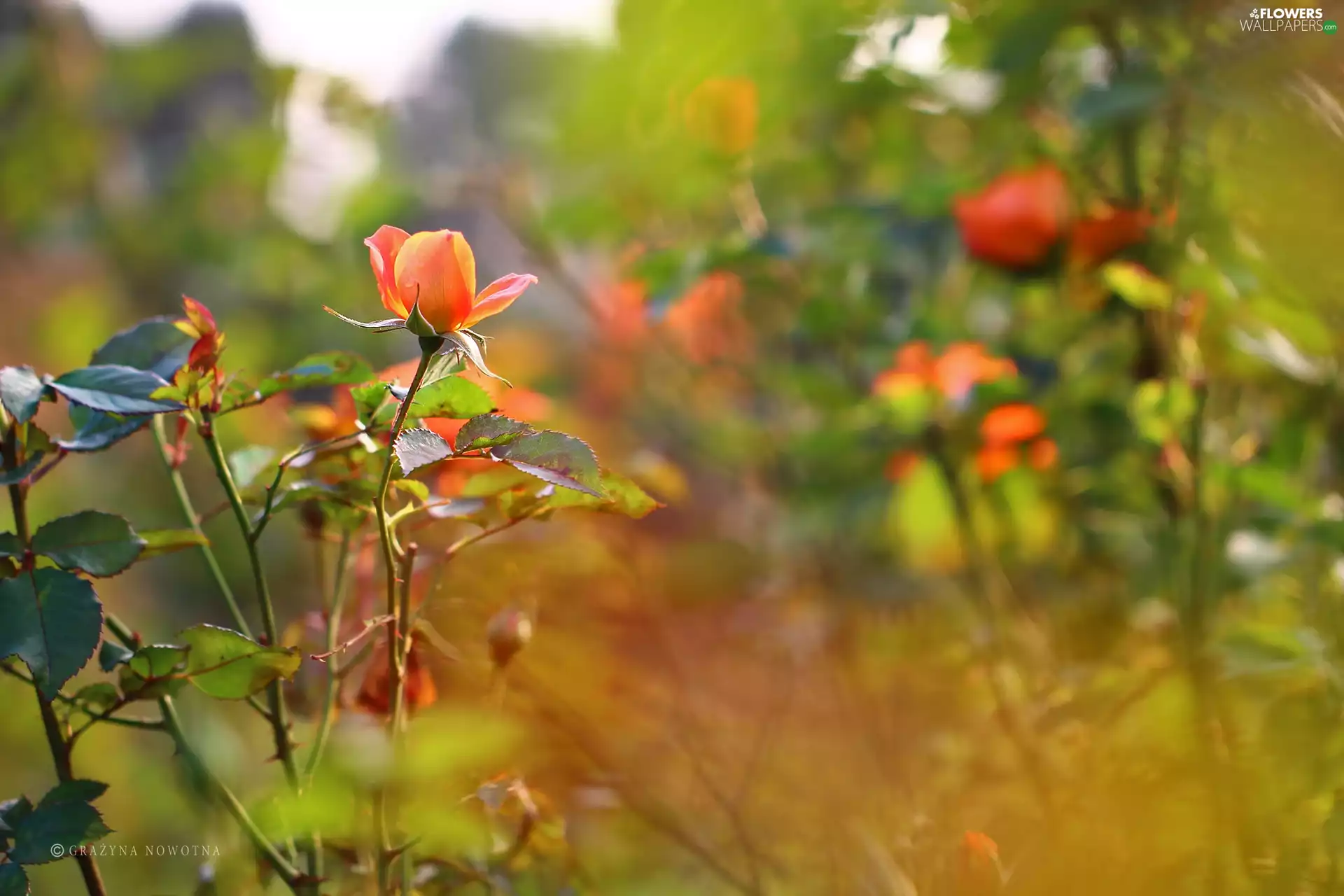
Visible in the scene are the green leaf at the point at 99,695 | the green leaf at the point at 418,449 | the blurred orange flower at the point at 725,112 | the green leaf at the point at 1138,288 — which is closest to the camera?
the green leaf at the point at 418,449

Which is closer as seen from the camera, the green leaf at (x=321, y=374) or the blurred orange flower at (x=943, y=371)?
the green leaf at (x=321, y=374)

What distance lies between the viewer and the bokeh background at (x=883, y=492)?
509mm

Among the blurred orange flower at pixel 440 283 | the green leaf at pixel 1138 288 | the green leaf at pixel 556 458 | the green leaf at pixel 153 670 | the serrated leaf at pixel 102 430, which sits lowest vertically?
the green leaf at pixel 1138 288

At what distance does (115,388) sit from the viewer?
0.30 m

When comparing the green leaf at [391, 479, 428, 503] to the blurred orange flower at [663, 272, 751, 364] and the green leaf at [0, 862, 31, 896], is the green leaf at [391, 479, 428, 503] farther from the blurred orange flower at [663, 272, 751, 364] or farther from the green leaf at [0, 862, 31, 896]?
the blurred orange flower at [663, 272, 751, 364]

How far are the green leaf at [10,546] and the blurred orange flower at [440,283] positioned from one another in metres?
0.15

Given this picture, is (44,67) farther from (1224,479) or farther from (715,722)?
(1224,479)

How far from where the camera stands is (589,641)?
0.96 metres

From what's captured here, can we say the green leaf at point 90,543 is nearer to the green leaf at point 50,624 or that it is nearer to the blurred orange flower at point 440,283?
the green leaf at point 50,624

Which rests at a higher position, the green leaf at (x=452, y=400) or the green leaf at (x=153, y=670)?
the green leaf at (x=452, y=400)

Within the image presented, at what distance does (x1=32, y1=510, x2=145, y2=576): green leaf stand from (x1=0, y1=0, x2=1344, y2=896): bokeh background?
0.10 m

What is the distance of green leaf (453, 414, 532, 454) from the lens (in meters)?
0.28
